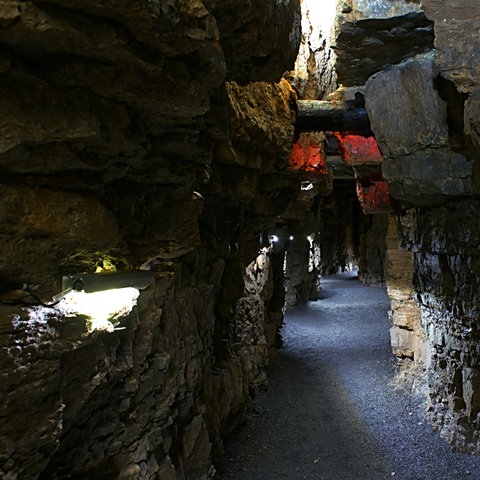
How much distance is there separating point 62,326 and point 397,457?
17.6 ft

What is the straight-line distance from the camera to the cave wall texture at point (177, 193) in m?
1.92

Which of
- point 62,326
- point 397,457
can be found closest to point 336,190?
point 397,457

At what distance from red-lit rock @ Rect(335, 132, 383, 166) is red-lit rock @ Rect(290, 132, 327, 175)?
43cm

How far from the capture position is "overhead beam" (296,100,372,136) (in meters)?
5.84

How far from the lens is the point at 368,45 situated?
4531mm

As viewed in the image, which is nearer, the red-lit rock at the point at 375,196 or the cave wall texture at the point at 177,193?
the cave wall texture at the point at 177,193

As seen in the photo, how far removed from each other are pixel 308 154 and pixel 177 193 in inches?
147

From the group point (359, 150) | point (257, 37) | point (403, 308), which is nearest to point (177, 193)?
point (257, 37)

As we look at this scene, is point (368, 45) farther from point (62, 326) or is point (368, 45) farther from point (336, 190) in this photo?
point (336, 190)

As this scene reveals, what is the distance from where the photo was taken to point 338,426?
267 inches

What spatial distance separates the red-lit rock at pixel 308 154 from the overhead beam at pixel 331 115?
0.40m

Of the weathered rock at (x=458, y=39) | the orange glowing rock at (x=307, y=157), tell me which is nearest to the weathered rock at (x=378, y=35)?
the weathered rock at (x=458, y=39)

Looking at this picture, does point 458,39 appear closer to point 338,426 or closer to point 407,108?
point 407,108

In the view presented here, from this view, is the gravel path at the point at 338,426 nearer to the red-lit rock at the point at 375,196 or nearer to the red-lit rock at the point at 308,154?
the red-lit rock at the point at 375,196
